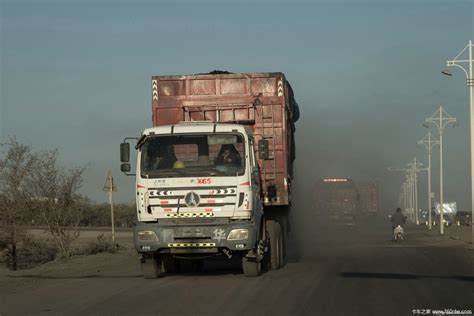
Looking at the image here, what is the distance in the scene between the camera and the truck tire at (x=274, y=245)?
1764cm

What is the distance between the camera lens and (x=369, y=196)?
55781 millimetres

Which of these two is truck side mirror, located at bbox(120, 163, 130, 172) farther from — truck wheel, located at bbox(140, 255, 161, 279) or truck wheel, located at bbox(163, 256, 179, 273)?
truck wheel, located at bbox(163, 256, 179, 273)

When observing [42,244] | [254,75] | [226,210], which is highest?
[254,75]

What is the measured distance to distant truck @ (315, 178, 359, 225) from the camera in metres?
40.4

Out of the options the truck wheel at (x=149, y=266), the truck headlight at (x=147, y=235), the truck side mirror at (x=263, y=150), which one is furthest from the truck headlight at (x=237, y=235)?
the truck wheel at (x=149, y=266)

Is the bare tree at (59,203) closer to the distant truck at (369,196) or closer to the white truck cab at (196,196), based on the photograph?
the white truck cab at (196,196)

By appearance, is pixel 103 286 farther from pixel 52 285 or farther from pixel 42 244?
pixel 42 244

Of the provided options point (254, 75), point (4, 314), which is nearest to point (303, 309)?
point (4, 314)

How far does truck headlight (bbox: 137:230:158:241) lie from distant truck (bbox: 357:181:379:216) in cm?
4103

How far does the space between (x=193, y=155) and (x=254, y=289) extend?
11.0 feet

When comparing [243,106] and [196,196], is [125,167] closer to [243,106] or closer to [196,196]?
[196,196]

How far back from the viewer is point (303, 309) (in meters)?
11.0

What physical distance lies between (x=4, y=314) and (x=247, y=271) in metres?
6.07

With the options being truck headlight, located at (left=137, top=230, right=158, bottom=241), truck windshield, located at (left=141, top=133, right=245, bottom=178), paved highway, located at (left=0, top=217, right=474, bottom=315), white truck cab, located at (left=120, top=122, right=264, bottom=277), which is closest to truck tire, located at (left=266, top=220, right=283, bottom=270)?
paved highway, located at (left=0, top=217, right=474, bottom=315)
